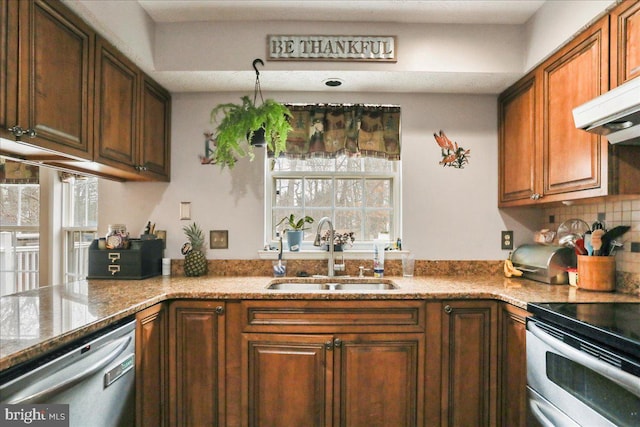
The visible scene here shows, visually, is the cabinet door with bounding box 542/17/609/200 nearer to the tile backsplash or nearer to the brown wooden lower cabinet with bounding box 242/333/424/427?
the tile backsplash

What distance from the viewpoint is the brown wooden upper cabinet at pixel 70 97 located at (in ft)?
4.49

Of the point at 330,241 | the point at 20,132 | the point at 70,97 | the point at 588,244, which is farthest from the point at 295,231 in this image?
the point at 588,244

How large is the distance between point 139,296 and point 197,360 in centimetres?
46

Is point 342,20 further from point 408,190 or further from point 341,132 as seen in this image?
point 408,190

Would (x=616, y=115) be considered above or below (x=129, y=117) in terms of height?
below

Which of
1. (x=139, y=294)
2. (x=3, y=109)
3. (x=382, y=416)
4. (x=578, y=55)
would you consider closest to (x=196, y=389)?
(x=139, y=294)

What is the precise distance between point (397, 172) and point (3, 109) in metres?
2.19

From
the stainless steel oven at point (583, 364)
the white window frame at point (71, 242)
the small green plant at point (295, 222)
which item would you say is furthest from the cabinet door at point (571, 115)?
the white window frame at point (71, 242)

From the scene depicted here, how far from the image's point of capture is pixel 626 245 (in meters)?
1.98

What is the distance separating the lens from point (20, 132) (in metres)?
1.37

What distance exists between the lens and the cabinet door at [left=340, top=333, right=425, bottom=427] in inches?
77.3

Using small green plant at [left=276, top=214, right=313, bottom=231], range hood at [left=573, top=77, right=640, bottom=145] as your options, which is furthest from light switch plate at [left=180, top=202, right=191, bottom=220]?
range hood at [left=573, top=77, right=640, bottom=145]

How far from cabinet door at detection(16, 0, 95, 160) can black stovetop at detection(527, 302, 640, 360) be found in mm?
2112

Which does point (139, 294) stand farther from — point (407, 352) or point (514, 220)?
point (514, 220)
